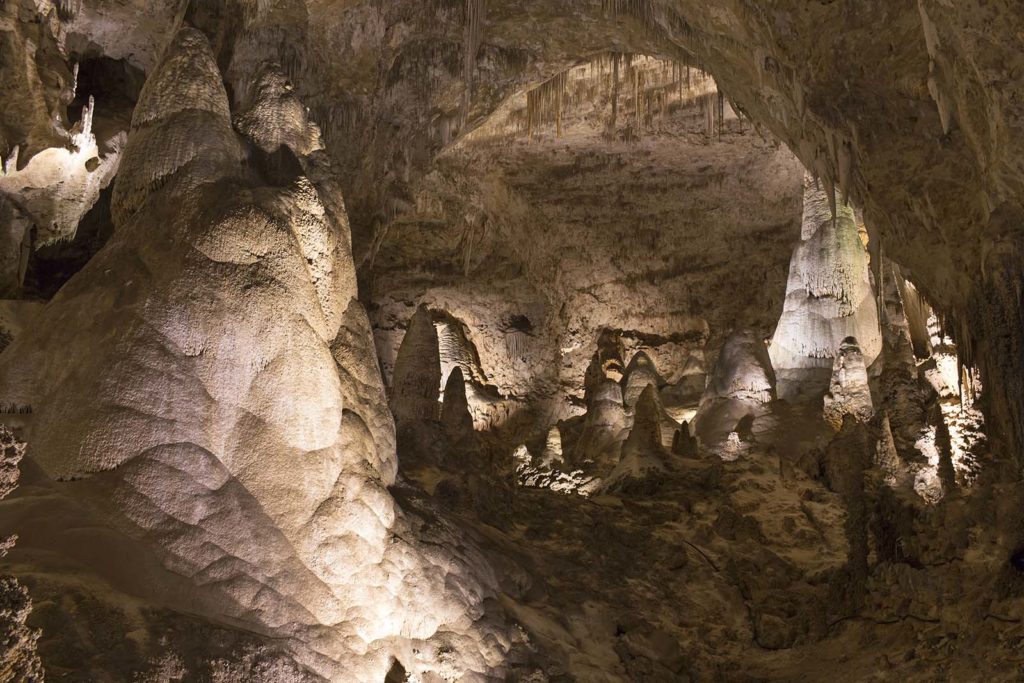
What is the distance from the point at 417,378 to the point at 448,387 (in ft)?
2.37

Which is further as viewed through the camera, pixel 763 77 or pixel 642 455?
pixel 642 455

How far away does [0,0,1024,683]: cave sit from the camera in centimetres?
681

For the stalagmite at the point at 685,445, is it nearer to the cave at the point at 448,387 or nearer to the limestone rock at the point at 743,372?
the cave at the point at 448,387

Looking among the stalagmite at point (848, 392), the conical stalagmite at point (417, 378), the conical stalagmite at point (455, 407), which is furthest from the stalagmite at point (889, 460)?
the conical stalagmite at point (417, 378)

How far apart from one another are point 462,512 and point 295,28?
8791 mm

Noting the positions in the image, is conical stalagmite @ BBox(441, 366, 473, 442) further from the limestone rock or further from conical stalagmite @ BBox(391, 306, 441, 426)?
the limestone rock

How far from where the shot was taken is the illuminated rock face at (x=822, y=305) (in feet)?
58.9

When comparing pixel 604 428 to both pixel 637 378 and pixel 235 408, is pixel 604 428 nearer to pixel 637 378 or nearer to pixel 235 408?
pixel 637 378

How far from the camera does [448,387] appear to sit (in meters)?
14.4

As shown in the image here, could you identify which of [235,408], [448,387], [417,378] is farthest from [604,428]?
[235,408]

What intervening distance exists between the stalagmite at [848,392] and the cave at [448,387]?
0.06m

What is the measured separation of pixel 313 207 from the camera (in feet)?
30.1

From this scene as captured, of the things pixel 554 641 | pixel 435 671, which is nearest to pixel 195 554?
pixel 435 671

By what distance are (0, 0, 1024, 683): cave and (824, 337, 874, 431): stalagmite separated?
6 centimetres
